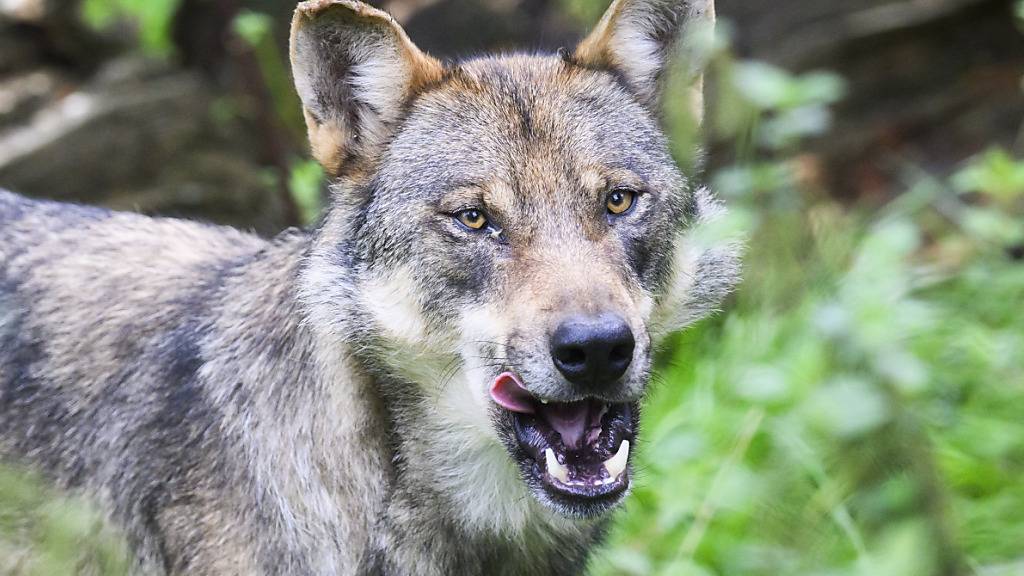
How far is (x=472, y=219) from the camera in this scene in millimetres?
3588

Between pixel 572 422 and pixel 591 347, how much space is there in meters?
0.41

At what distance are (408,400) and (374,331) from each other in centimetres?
26

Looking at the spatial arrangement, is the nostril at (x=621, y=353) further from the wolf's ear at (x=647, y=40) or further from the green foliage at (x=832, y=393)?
the wolf's ear at (x=647, y=40)

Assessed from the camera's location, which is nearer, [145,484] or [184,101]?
[145,484]

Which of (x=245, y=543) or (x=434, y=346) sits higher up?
(x=434, y=346)

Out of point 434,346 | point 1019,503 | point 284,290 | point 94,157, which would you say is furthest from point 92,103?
point 1019,503

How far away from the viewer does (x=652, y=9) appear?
13.3 ft

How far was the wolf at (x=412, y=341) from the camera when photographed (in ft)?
11.3

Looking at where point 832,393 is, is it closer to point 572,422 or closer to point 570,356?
point 570,356

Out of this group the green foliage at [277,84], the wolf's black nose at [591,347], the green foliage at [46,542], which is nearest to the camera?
the wolf's black nose at [591,347]

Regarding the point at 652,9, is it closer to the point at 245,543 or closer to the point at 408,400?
the point at 408,400

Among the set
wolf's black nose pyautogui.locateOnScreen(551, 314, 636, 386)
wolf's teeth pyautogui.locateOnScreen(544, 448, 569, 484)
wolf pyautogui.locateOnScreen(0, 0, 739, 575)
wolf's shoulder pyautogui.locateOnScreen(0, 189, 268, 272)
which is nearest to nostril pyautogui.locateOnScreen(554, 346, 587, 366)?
wolf's black nose pyautogui.locateOnScreen(551, 314, 636, 386)

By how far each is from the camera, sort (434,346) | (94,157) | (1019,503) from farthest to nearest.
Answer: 1. (94,157)
2. (1019,503)
3. (434,346)

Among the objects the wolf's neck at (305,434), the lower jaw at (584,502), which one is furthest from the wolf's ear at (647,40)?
the lower jaw at (584,502)
